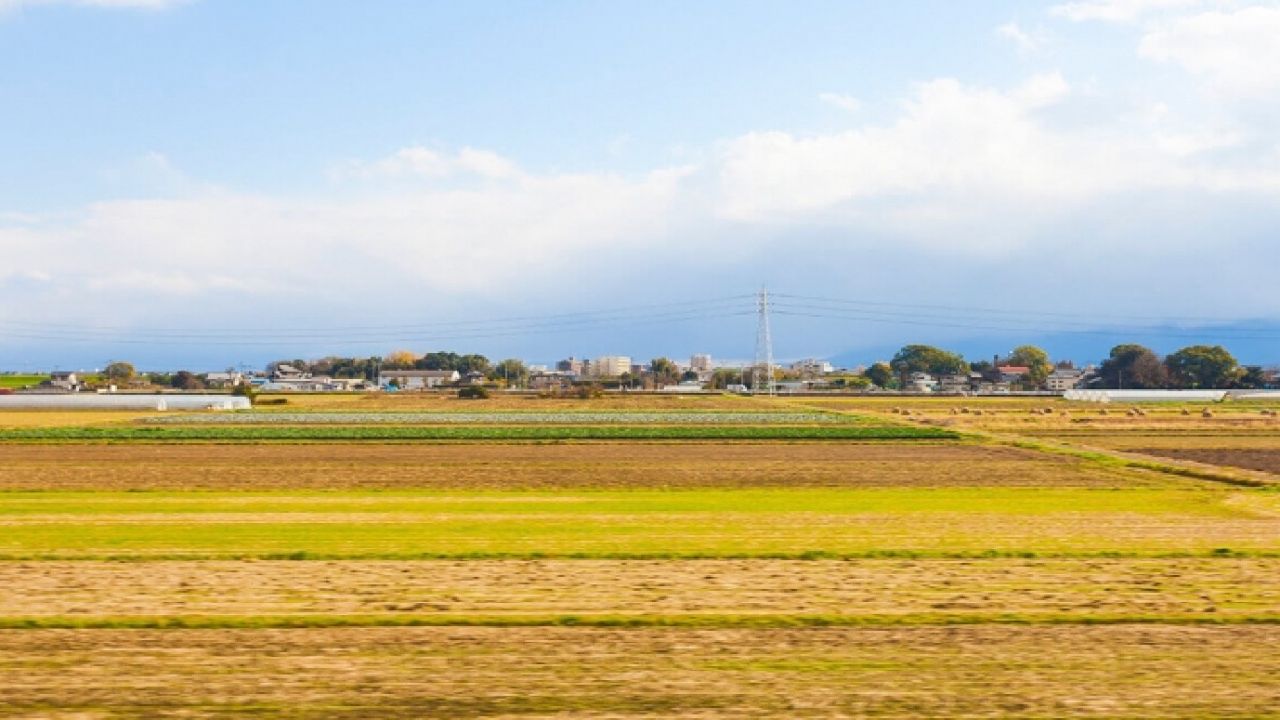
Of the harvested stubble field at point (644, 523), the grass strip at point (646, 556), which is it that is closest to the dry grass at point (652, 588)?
the grass strip at point (646, 556)

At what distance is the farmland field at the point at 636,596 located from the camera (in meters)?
9.16

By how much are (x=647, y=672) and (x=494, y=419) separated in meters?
64.0

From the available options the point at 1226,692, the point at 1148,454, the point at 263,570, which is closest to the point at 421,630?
the point at 263,570

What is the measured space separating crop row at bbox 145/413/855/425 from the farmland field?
36489mm

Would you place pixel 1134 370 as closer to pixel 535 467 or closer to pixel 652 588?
pixel 535 467

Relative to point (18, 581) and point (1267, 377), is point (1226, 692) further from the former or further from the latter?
point (1267, 377)

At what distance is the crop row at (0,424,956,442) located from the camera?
51.1 m

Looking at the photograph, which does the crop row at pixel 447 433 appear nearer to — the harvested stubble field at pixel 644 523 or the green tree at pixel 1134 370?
the harvested stubble field at pixel 644 523

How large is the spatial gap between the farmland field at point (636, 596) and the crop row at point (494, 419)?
36.5 meters

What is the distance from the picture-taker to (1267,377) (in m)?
184

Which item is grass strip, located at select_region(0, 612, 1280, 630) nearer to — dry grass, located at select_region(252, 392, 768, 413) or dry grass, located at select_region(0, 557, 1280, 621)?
dry grass, located at select_region(0, 557, 1280, 621)

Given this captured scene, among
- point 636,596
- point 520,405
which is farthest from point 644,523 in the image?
point 520,405

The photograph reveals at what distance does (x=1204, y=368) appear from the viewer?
18212 centimetres

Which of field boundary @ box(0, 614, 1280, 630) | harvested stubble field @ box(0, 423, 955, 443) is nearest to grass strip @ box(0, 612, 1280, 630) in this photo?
field boundary @ box(0, 614, 1280, 630)
